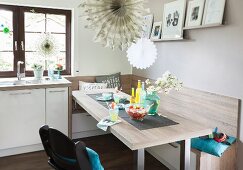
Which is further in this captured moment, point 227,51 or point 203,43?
point 203,43

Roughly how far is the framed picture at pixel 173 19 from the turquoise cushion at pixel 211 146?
4.27 ft

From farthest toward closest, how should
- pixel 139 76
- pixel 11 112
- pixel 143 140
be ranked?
pixel 139 76
pixel 11 112
pixel 143 140

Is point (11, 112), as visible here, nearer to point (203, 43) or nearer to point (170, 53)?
point (170, 53)

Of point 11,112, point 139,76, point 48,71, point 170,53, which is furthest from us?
point 139,76

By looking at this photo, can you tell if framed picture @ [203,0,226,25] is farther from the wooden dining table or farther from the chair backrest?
the chair backrest

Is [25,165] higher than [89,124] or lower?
lower

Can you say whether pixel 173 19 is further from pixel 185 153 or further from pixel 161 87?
pixel 185 153

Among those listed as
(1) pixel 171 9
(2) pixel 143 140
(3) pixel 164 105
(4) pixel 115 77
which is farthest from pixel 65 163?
(4) pixel 115 77

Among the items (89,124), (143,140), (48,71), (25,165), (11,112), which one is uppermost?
(48,71)

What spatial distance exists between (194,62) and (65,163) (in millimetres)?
2012

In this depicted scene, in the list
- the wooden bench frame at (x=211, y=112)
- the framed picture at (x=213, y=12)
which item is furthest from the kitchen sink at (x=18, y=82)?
the framed picture at (x=213, y=12)

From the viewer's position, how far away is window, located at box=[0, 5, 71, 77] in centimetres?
Answer: 363

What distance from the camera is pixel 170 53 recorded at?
341 centimetres

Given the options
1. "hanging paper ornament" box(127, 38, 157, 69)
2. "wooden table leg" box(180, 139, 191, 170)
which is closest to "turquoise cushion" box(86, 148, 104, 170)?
"wooden table leg" box(180, 139, 191, 170)
